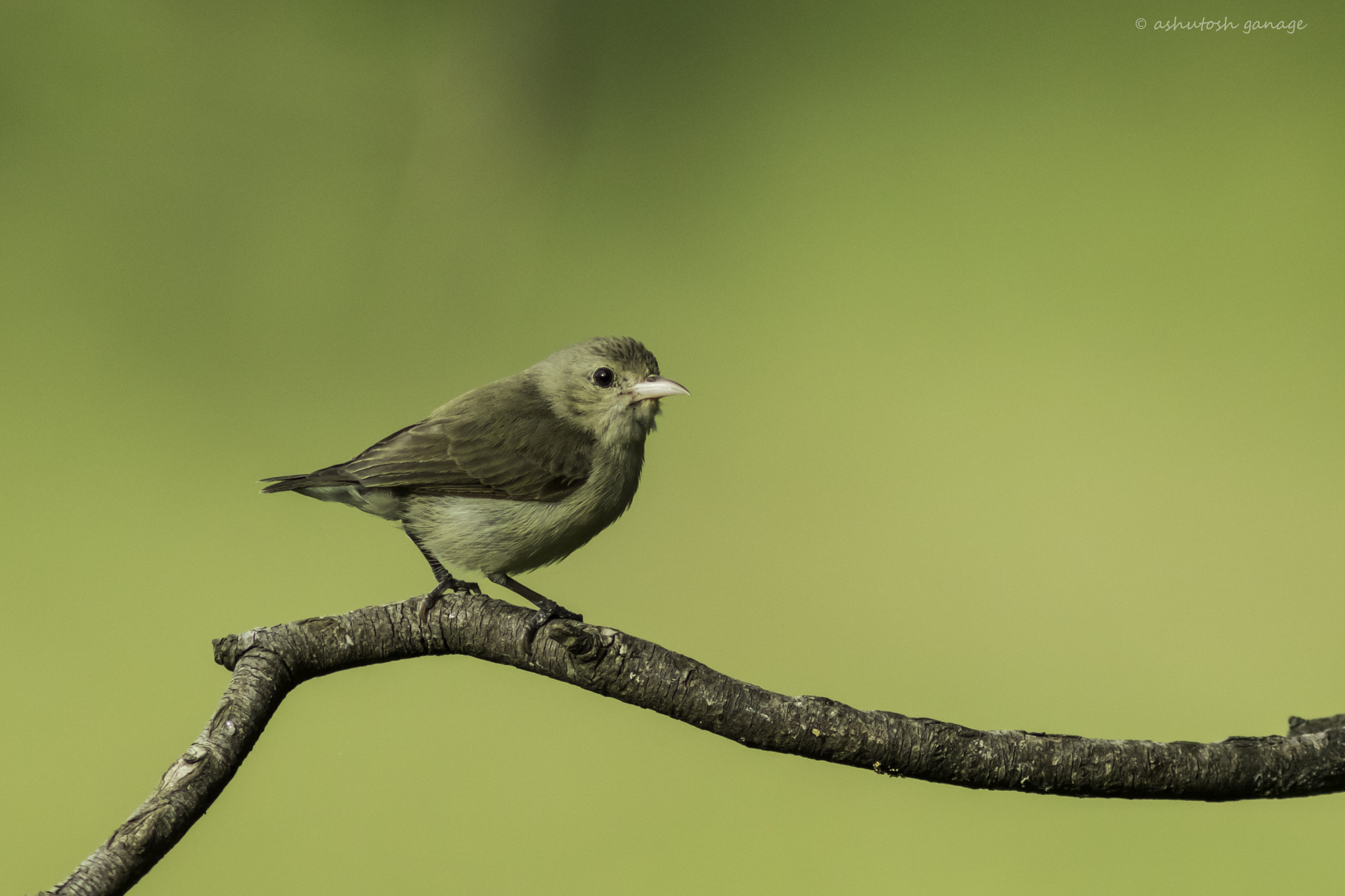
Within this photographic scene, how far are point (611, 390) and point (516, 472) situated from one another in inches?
8.8

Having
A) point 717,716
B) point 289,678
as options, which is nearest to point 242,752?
point 289,678

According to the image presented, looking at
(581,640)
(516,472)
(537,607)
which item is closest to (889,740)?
(581,640)

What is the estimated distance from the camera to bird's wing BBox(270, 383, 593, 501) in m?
1.51

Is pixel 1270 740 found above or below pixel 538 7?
below

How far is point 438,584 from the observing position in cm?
149

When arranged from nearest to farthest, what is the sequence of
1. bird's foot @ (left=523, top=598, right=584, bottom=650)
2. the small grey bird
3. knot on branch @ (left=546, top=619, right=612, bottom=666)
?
knot on branch @ (left=546, top=619, right=612, bottom=666) < bird's foot @ (left=523, top=598, right=584, bottom=650) < the small grey bird

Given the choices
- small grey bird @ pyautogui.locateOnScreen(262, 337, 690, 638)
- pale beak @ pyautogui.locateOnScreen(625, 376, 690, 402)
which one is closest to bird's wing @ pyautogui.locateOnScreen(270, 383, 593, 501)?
small grey bird @ pyautogui.locateOnScreen(262, 337, 690, 638)

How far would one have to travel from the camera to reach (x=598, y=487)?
1.54 m

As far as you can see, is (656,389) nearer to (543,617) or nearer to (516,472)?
(516,472)

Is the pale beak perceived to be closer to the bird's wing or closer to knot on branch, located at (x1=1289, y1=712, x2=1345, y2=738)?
the bird's wing

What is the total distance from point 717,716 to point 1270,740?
75 cm

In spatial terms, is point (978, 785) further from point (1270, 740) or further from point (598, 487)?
point (598, 487)

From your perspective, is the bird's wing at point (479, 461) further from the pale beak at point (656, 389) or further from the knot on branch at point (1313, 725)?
the knot on branch at point (1313, 725)

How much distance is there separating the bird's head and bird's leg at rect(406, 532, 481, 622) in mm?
318
